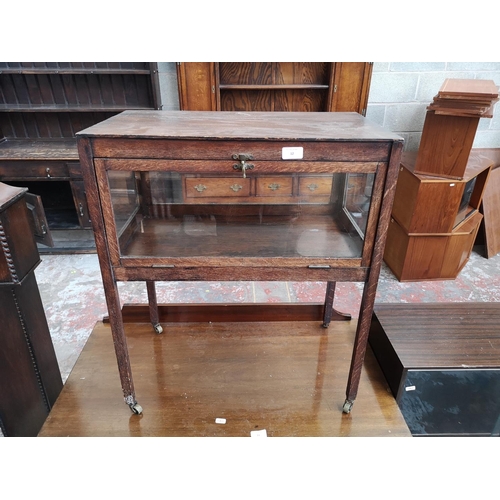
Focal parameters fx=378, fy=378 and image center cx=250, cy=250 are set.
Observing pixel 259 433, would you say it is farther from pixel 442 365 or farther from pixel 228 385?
pixel 442 365

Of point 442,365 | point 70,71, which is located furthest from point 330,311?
point 70,71

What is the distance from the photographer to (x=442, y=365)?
1328 mm

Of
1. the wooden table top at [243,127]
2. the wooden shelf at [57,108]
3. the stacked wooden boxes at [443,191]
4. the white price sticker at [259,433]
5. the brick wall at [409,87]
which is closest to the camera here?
the wooden table top at [243,127]

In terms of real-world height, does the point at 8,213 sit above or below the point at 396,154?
below

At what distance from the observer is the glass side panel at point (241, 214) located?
1.06m

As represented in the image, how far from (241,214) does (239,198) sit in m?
0.06

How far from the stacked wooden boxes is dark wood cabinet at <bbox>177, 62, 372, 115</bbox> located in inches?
23.8

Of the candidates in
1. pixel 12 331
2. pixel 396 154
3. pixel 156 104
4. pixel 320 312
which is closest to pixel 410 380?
pixel 320 312

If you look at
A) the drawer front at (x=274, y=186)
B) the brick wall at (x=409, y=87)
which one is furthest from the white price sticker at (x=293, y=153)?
the brick wall at (x=409, y=87)

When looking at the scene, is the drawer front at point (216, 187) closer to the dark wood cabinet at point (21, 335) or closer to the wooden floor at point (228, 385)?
the dark wood cabinet at point (21, 335)

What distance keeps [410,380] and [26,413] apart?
4.53ft

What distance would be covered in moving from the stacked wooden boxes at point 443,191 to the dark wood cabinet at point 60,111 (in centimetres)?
186

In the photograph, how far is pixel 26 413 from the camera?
1.32 metres

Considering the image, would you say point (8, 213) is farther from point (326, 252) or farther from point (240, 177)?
point (326, 252)
